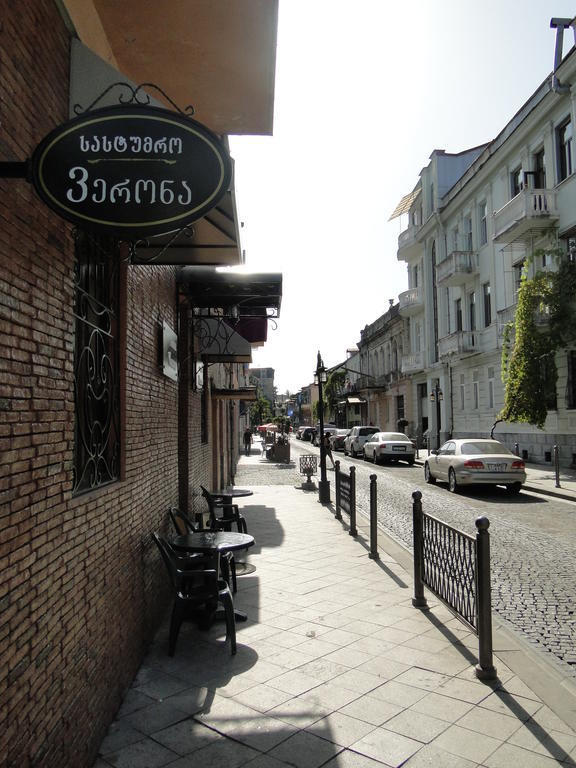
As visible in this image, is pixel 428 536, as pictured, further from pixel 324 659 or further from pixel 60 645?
pixel 60 645

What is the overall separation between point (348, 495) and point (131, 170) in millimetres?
8589

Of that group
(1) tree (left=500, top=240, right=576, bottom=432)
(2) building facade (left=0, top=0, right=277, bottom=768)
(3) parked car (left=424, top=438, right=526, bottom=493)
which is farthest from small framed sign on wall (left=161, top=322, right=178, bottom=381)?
(1) tree (left=500, top=240, right=576, bottom=432)

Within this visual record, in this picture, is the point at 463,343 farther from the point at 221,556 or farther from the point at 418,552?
the point at 221,556

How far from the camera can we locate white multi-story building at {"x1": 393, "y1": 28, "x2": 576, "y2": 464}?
812 inches

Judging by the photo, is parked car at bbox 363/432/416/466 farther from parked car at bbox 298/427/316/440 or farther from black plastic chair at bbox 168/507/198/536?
parked car at bbox 298/427/316/440

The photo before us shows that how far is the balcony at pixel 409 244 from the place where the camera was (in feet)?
120

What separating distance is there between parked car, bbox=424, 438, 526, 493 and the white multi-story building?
5.26 meters

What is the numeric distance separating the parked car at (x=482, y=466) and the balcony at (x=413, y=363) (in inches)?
805

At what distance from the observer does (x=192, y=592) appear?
213 inches

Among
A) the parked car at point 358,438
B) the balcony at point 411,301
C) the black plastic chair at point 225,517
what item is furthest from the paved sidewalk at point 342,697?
the balcony at point 411,301

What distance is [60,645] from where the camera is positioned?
2965 mm

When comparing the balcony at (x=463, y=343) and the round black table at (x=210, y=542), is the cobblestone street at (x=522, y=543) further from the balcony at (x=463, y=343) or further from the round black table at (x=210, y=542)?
the balcony at (x=463, y=343)

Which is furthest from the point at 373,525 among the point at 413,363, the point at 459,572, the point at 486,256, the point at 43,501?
the point at 413,363

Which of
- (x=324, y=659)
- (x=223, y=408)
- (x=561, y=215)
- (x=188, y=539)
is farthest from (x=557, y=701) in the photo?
(x=561, y=215)
